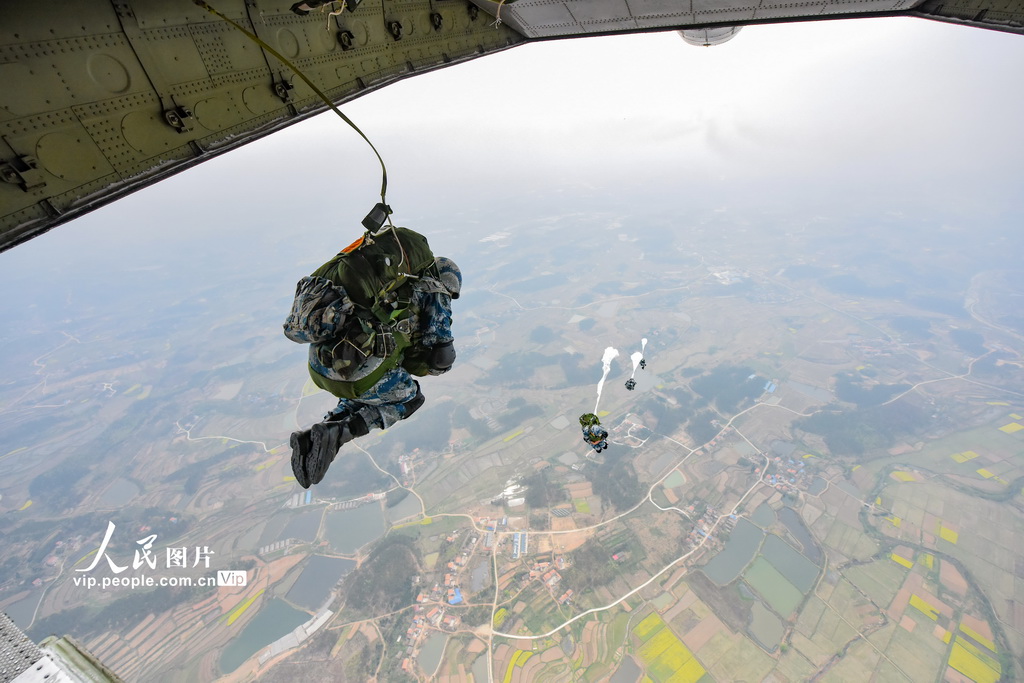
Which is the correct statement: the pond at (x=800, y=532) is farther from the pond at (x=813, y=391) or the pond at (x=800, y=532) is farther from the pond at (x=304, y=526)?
the pond at (x=304, y=526)

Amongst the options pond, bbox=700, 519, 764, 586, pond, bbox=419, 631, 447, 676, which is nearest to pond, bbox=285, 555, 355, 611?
pond, bbox=419, 631, 447, 676

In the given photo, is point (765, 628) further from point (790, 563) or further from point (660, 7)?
point (660, 7)

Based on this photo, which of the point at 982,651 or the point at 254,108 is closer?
the point at 254,108

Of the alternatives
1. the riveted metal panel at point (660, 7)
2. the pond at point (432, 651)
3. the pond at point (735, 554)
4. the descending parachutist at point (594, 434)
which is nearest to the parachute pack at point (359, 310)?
the riveted metal panel at point (660, 7)

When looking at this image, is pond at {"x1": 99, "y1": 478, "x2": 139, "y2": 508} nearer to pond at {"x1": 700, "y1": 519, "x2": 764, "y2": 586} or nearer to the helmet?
the helmet

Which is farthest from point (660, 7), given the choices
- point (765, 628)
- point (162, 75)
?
point (765, 628)

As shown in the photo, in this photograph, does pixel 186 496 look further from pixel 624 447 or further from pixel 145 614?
pixel 624 447

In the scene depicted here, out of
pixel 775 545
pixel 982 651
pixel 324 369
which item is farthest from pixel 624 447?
pixel 324 369
